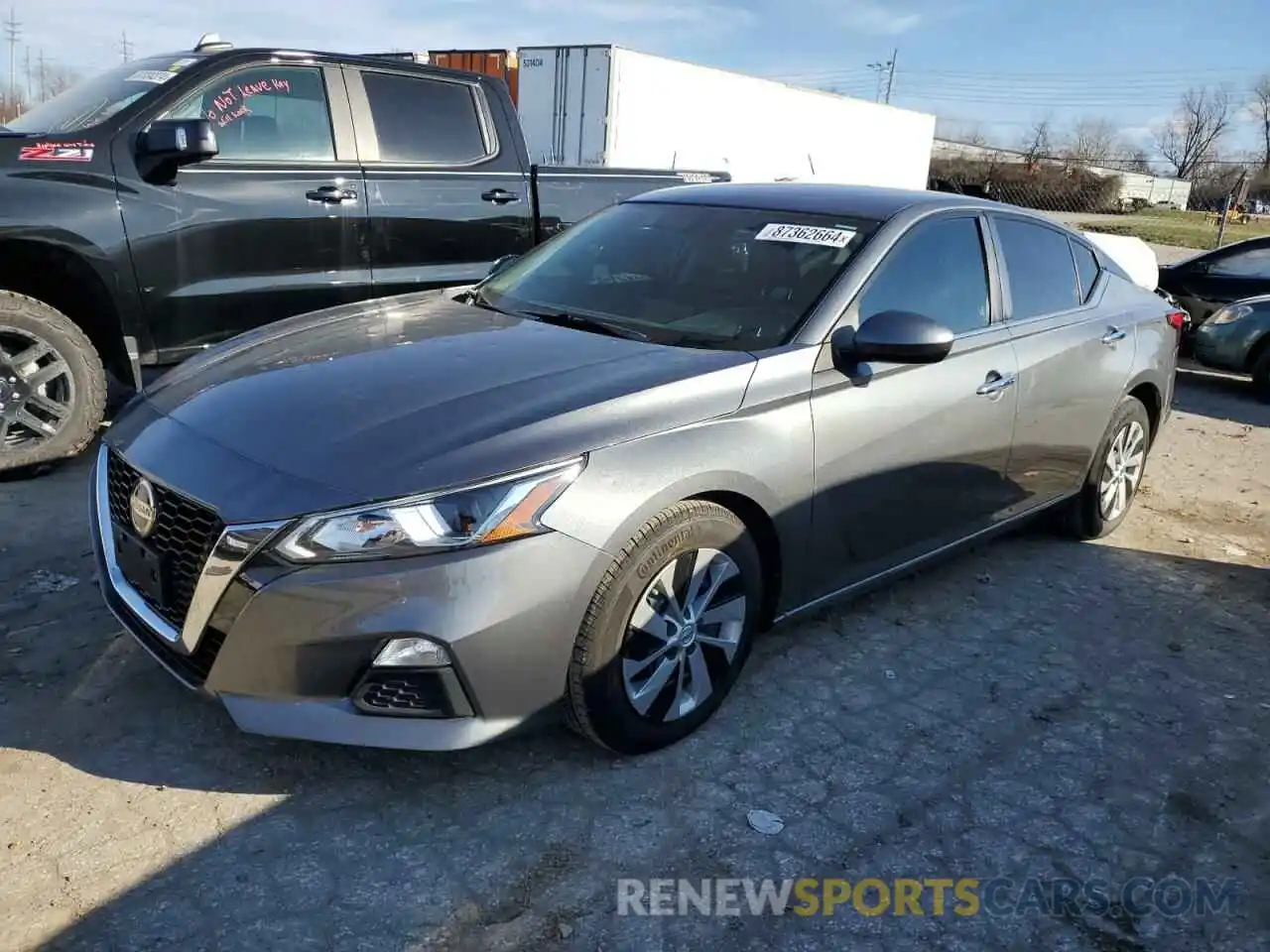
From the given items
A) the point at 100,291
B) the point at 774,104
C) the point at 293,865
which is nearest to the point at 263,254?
the point at 100,291

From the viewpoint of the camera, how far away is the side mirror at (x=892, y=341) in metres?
3.34

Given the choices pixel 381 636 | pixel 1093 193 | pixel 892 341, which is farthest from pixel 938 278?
pixel 1093 193

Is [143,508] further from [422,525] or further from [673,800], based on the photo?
[673,800]

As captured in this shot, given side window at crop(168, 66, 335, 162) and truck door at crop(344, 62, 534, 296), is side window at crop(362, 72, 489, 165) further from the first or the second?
side window at crop(168, 66, 335, 162)

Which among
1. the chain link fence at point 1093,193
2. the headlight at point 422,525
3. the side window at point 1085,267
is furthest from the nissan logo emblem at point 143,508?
the chain link fence at point 1093,193

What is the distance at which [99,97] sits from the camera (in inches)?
207

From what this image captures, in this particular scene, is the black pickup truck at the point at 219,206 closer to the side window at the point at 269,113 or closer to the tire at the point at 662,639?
the side window at the point at 269,113

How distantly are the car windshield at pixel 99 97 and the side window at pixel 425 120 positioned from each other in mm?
1015

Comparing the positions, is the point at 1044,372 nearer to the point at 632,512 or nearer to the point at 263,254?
the point at 632,512

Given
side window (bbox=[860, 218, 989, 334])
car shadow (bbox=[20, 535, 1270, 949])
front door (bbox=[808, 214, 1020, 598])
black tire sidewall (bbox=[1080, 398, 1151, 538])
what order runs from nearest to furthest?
1. car shadow (bbox=[20, 535, 1270, 949])
2. front door (bbox=[808, 214, 1020, 598])
3. side window (bbox=[860, 218, 989, 334])
4. black tire sidewall (bbox=[1080, 398, 1151, 538])

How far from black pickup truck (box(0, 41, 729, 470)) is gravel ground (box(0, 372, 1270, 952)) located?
1.21 m

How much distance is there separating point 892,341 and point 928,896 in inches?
65.4

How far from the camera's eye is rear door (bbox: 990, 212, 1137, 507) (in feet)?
14.2

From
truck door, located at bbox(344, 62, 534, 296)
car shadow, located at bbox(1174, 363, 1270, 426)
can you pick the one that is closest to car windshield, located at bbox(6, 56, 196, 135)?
truck door, located at bbox(344, 62, 534, 296)
